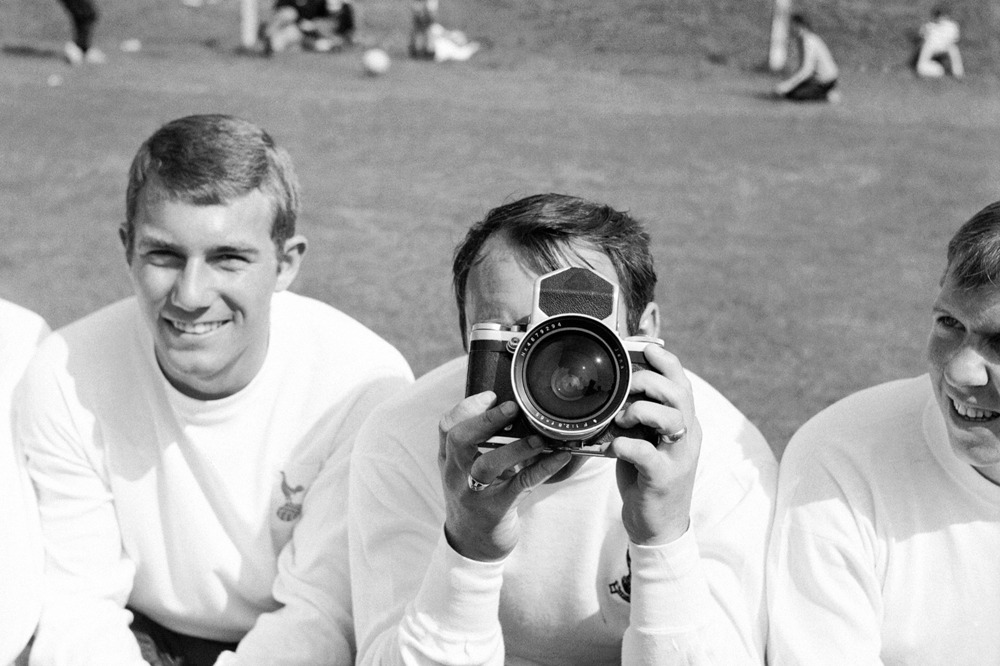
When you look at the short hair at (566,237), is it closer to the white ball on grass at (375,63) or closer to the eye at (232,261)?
the eye at (232,261)

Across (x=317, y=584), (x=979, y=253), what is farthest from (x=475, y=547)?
(x=979, y=253)

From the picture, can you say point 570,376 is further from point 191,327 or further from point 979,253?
point 191,327

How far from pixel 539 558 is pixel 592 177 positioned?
686 centimetres

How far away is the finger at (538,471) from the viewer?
203cm

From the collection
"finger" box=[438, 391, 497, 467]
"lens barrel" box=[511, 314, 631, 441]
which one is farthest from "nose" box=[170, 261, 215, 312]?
"lens barrel" box=[511, 314, 631, 441]

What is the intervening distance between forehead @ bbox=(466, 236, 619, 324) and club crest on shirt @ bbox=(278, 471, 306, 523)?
0.79 meters

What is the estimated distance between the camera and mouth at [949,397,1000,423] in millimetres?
2295

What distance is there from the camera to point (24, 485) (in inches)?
114

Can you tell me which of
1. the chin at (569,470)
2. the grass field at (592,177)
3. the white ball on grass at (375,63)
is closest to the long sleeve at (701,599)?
the chin at (569,470)

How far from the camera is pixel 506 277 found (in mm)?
2273

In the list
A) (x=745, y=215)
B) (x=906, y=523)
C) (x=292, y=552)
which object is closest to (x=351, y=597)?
(x=292, y=552)

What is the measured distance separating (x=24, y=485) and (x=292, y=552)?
0.65m

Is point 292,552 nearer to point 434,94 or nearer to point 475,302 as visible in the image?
point 475,302

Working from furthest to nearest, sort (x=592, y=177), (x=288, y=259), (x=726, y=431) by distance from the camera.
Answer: (x=592, y=177) → (x=288, y=259) → (x=726, y=431)
